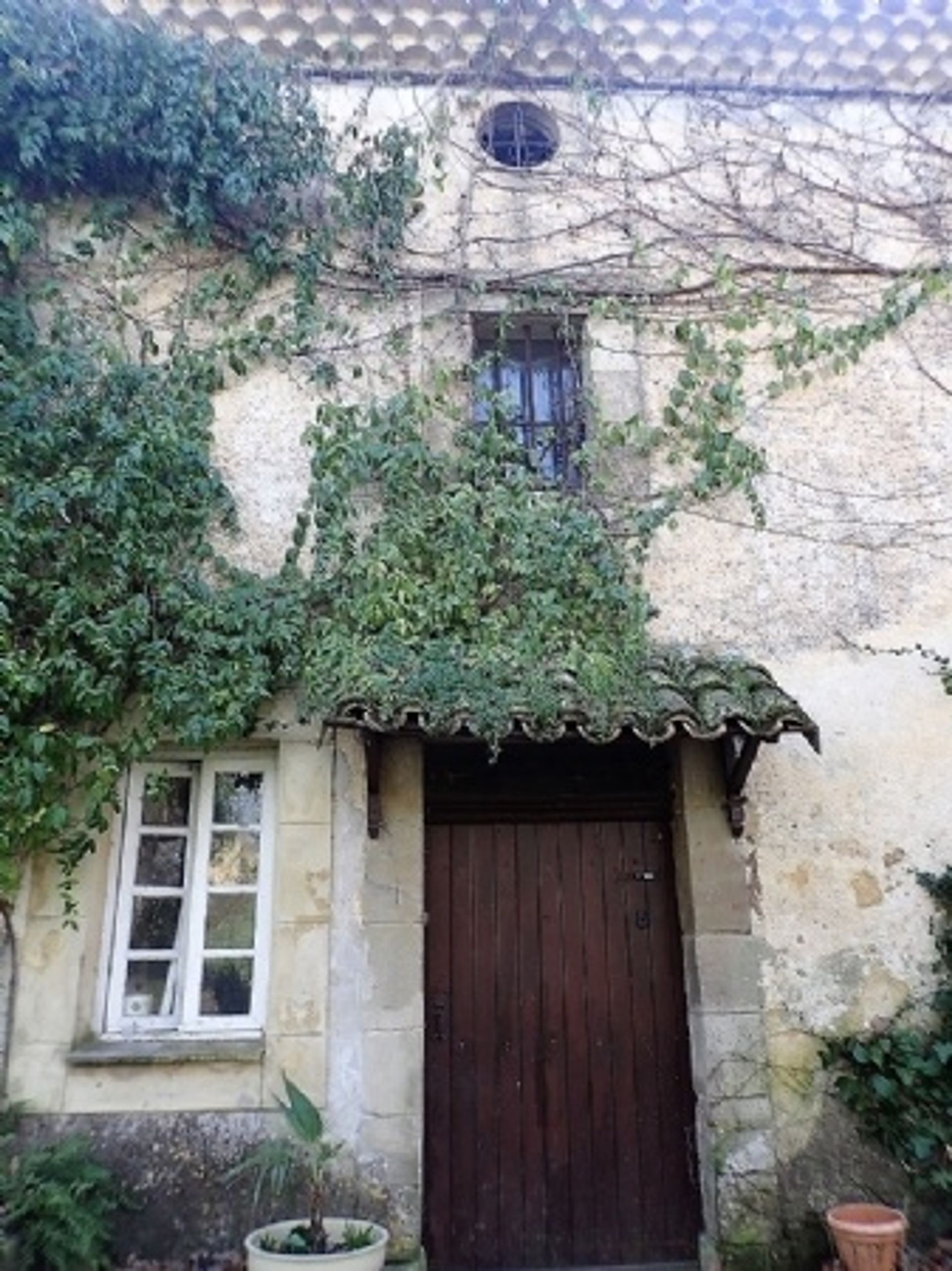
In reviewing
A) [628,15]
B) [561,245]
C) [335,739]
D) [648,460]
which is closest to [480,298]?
[561,245]

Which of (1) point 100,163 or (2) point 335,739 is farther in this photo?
(1) point 100,163

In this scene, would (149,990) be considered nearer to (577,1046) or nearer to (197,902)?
(197,902)

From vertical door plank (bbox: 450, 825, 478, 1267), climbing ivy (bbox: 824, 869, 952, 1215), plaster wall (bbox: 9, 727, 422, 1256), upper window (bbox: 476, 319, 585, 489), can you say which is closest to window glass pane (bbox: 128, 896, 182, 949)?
plaster wall (bbox: 9, 727, 422, 1256)

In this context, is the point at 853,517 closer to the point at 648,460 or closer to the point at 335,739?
the point at 648,460

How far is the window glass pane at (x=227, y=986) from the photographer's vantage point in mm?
4730

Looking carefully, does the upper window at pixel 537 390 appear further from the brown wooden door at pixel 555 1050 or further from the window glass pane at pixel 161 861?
the window glass pane at pixel 161 861

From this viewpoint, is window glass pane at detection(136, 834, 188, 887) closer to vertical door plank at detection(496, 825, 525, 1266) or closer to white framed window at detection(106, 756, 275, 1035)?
white framed window at detection(106, 756, 275, 1035)

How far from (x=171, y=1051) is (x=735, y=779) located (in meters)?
2.92

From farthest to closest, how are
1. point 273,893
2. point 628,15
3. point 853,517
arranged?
1. point 628,15
2. point 853,517
3. point 273,893

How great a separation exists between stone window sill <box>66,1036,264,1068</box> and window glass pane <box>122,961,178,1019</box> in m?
0.15

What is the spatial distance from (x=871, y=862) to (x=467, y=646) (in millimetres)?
2282

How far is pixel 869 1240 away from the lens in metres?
3.94

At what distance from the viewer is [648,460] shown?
223 inches

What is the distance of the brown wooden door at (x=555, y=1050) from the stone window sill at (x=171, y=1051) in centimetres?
91
